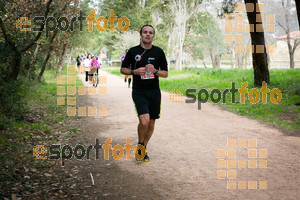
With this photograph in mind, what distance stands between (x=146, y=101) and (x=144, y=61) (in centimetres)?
69

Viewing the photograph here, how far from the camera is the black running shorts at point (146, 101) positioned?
5637 millimetres

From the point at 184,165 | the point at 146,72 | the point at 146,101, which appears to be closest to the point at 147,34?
the point at 146,72

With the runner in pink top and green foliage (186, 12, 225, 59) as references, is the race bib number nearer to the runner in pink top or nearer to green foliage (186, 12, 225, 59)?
the runner in pink top

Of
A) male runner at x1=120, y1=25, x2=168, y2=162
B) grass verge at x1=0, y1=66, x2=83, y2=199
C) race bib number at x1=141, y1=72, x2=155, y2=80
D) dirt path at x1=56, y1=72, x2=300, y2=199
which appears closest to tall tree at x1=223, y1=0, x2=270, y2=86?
dirt path at x1=56, y1=72, x2=300, y2=199

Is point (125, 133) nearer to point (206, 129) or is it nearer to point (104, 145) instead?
point (104, 145)

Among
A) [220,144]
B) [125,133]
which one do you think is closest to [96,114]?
[125,133]

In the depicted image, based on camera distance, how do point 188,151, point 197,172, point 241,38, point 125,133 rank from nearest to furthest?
point 197,172, point 188,151, point 125,133, point 241,38

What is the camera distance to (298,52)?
53.8 meters

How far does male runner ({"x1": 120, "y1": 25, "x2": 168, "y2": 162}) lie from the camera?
5.42m

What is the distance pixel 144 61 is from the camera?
5488mm

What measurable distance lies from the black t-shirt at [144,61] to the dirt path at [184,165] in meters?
1.44

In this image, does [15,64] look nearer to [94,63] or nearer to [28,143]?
[28,143]

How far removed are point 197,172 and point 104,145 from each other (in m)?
2.60

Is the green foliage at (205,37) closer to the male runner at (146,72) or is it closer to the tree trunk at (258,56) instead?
the tree trunk at (258,56)
